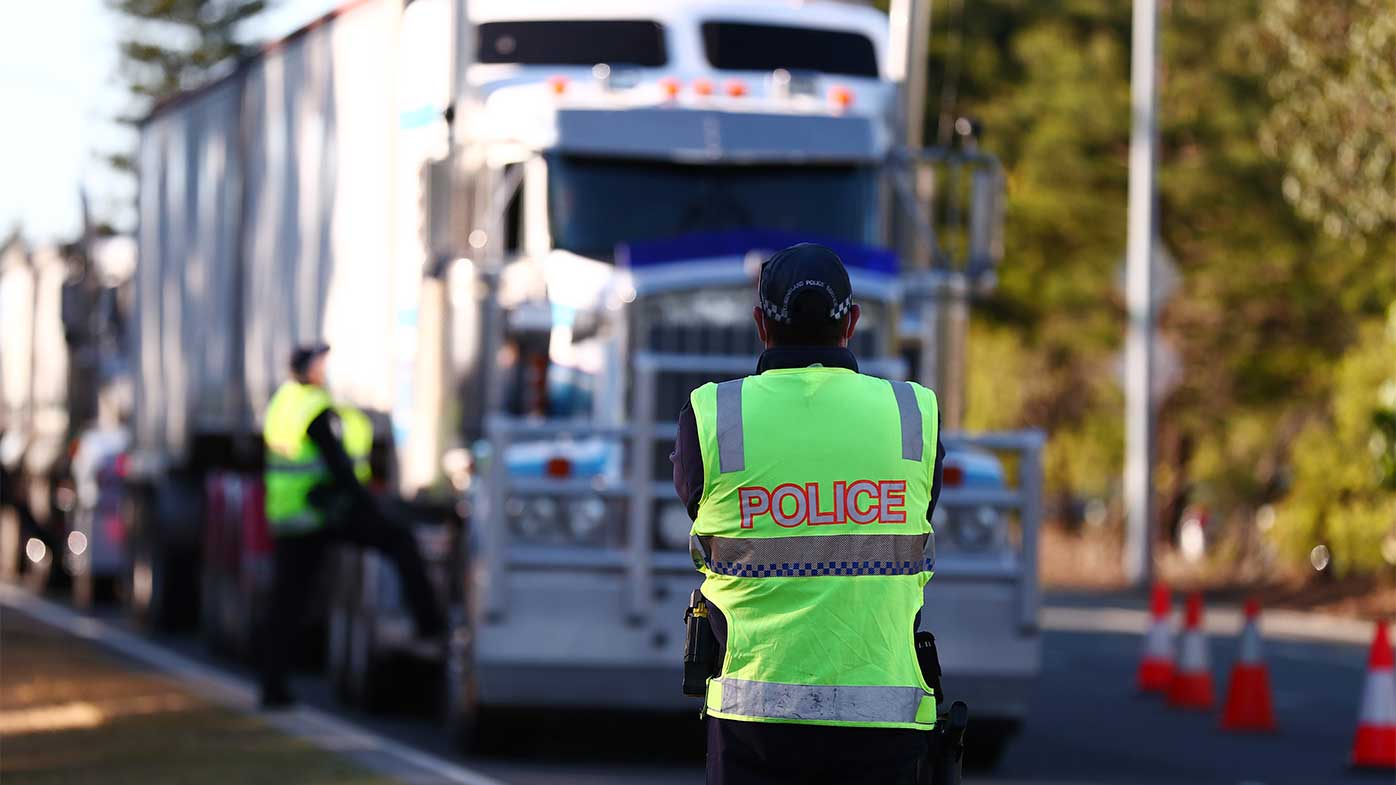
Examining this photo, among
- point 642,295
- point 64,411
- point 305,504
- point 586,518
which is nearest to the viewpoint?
point 586,518

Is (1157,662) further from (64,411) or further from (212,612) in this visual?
(64,411)

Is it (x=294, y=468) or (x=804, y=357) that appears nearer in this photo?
(x=804, y=357)

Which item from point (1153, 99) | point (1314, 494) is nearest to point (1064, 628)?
point (1314, 494)

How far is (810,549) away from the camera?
590 cm

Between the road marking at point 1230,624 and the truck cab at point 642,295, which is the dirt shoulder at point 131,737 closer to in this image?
the truck cab at point 642,295

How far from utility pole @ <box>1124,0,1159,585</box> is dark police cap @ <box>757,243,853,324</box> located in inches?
965

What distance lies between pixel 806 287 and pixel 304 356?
954cm

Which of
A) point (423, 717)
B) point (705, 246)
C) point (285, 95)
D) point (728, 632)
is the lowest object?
point (423, 717)

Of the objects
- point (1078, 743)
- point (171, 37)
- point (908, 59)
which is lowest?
point (1078, 743)

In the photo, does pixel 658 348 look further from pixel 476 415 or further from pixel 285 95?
pixel 285 95

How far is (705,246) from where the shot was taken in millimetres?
13812

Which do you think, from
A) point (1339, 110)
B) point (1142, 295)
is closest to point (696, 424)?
point (1339, 110)

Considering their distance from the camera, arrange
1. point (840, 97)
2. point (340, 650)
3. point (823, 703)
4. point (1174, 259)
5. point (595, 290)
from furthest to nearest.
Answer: point (1174, 259)
point (340, 650)
point (840, 97)
point (595, 290)
point (823, 703)

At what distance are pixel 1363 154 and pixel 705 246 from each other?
12101mm
